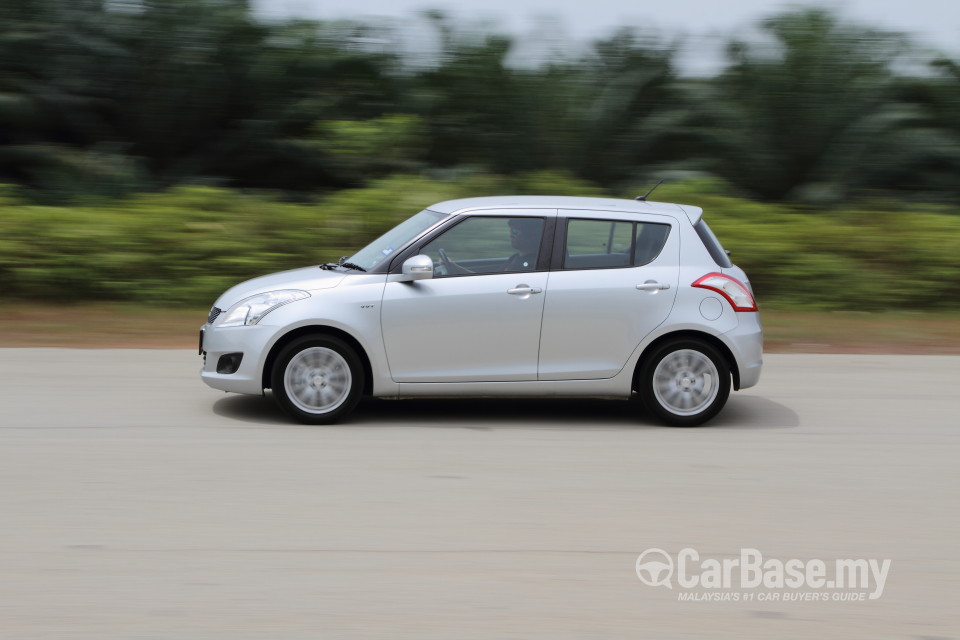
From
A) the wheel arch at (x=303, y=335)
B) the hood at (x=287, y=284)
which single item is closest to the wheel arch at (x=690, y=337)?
the wheel arch at (x=303, y=335)

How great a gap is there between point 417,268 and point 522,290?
2.36 ft

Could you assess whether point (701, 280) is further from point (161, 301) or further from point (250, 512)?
point (161, 301)

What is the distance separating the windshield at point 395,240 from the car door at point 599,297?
3.01 feet

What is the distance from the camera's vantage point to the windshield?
7.96 m

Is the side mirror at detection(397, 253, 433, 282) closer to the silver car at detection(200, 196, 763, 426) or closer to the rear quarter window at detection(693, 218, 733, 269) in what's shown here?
the silver car at detection(200, 196, 763, 426)

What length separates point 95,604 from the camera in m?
4.55

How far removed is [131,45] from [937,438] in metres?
14.1

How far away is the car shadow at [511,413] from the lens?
8000 millimetres

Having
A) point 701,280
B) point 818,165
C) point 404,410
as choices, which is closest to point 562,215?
point 701,280

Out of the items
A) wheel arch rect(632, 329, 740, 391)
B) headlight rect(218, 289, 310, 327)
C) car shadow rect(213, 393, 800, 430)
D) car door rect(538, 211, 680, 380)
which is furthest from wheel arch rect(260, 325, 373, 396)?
wheel arch rect(632, 329, 740, 391)

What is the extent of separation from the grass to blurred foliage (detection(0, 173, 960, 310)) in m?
0.33

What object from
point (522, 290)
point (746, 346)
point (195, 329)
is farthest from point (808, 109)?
point (522, 290)

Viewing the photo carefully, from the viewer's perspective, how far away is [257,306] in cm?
773

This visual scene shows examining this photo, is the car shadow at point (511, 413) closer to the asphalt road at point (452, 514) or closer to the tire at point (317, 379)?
the asphalt road at point (452, 514)
